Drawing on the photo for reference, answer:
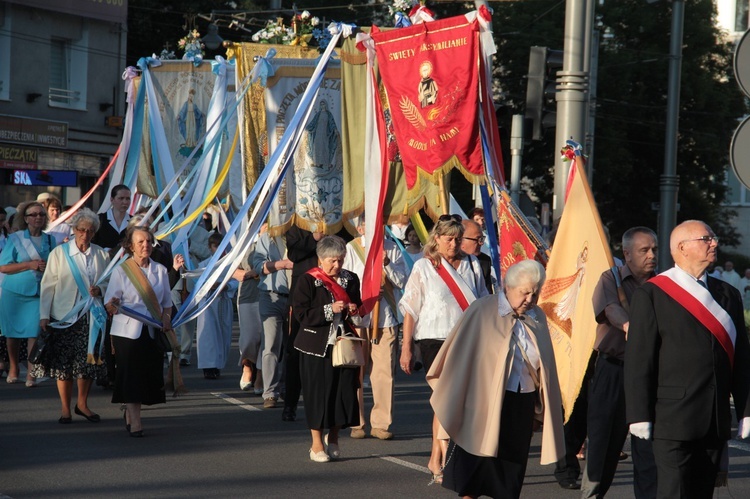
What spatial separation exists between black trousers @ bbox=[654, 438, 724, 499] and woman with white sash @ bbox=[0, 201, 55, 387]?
8.61 metres

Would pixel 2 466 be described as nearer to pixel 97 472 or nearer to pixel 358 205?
pixel 97 472

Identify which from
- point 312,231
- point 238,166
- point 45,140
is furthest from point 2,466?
point 45,140

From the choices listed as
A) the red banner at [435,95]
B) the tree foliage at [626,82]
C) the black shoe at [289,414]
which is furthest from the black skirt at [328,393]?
the tree foliage at [626,82]

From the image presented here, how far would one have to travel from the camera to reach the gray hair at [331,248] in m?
9.50

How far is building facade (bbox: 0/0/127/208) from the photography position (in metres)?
30.7

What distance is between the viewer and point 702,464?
6184mm

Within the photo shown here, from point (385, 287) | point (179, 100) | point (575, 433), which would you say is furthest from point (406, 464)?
point (179, 100)

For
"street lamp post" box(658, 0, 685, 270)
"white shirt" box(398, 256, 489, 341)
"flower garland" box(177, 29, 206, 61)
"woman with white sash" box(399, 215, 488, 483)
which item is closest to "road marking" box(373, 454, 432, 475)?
"woman with white sash" box(399, 215, 488, 483)

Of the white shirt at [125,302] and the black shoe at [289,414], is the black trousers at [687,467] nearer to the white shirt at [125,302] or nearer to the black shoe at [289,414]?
the white shirt at [125,302]

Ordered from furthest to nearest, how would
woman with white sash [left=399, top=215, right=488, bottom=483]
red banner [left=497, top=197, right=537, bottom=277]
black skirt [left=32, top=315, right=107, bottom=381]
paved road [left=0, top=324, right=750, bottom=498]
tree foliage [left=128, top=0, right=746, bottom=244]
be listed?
tree foliage [left=128, top=0, right=746, bottom=244], black skirt [left=32, top=315, right=107, bottom=381], red banner [left=497, top=197, right=537, bottom=277], woman with white sash [left=399, top=215, right=488, bottom=483], paved road [left=0, top=324, right=750, bottom=498]

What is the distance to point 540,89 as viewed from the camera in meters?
12.3

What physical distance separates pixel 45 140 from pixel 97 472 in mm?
24312

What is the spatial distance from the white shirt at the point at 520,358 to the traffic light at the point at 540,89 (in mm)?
5752

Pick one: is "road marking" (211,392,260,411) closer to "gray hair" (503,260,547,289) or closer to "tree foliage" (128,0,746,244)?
"gray hair" (503,260,547,289)
